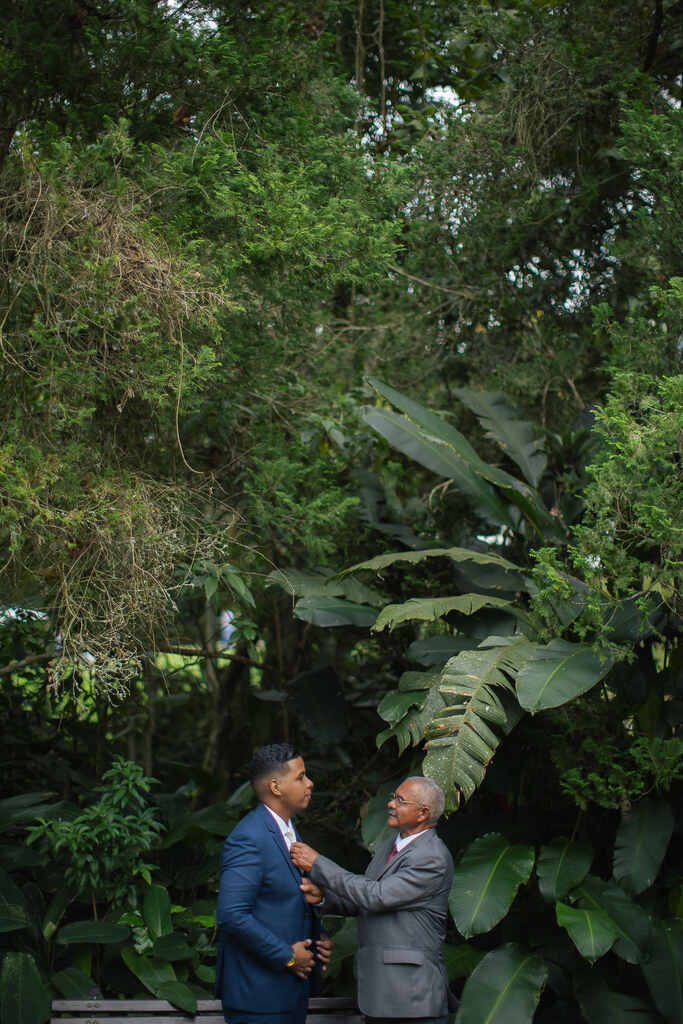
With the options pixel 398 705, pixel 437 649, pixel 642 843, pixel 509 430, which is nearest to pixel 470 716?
pixel 398 705

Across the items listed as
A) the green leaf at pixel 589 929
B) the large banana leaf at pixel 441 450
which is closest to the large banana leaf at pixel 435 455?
the large banana leaf at pixel 441 450

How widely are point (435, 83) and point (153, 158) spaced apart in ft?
10.1

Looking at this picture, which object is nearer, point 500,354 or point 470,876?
point 470,876

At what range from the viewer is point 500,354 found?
23.7 feet

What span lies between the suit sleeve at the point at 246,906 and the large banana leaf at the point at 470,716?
988 millimetres

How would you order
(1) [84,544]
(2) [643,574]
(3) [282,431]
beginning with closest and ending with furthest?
(2) [643,574] < (1) [84,544] < (3) [282,431]

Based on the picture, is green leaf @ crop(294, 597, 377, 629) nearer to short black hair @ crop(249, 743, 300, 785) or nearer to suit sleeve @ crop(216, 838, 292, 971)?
short black hair @ crop(249, 743, 300, 785)

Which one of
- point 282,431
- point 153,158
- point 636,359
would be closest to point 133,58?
point 153,158

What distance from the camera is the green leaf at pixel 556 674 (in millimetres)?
4172

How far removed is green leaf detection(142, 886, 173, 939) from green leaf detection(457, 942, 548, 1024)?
1.64 meters

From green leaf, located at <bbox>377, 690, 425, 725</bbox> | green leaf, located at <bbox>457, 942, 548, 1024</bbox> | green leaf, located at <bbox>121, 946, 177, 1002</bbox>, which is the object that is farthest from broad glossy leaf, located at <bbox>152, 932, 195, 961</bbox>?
green leaf, located at <bbox>377, 690, 425, 725</bbox>

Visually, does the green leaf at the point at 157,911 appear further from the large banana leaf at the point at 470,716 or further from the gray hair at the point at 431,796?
the gray hair at the point at 431,796

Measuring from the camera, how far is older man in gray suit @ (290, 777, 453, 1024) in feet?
11.1

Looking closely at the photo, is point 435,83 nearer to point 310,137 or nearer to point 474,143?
point 474,143
